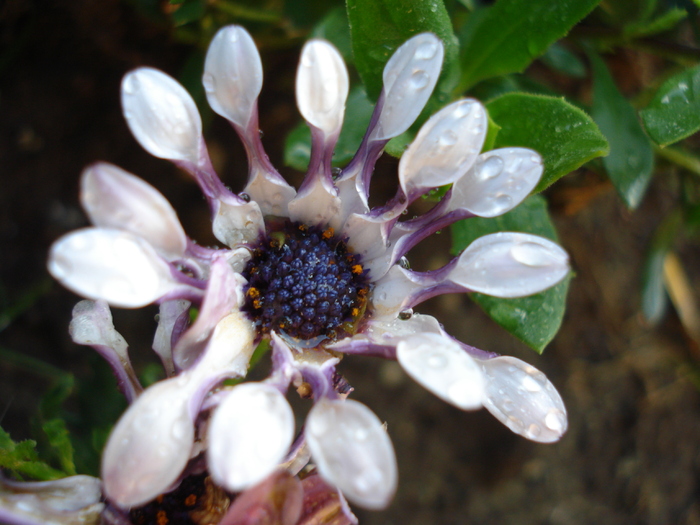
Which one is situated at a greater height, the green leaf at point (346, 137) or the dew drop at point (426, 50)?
the dew drop at point (426, 50)

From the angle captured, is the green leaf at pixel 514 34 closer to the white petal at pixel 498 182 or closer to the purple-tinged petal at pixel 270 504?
the white petal at pixel 498 182

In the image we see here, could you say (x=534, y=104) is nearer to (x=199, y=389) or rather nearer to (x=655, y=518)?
(x=199, y=389)

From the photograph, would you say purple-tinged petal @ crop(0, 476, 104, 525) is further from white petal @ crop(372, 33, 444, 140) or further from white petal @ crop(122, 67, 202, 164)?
white petal @ crop(372, 33, 444, 140)

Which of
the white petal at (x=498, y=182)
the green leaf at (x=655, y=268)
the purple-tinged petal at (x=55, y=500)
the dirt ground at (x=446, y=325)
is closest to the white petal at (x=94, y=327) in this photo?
the purple-tinged petal at (x=55, y=500)

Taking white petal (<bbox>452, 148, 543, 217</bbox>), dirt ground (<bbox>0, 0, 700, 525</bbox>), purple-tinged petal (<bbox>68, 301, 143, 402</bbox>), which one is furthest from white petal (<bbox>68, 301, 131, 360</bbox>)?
dirt ground (<bbox>0, 0, 700, 525</bbox>)

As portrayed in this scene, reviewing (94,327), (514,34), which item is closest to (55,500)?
(94,327)

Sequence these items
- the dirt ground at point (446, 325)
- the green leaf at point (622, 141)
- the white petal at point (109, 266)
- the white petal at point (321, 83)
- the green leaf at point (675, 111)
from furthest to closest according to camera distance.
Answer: the dirt ground at point (446, 325)
the green leaf at point (622, 141)
the green leaf at point (675, 111)
the white petal at point (321, 83)
the white petal at point (109, 266)
